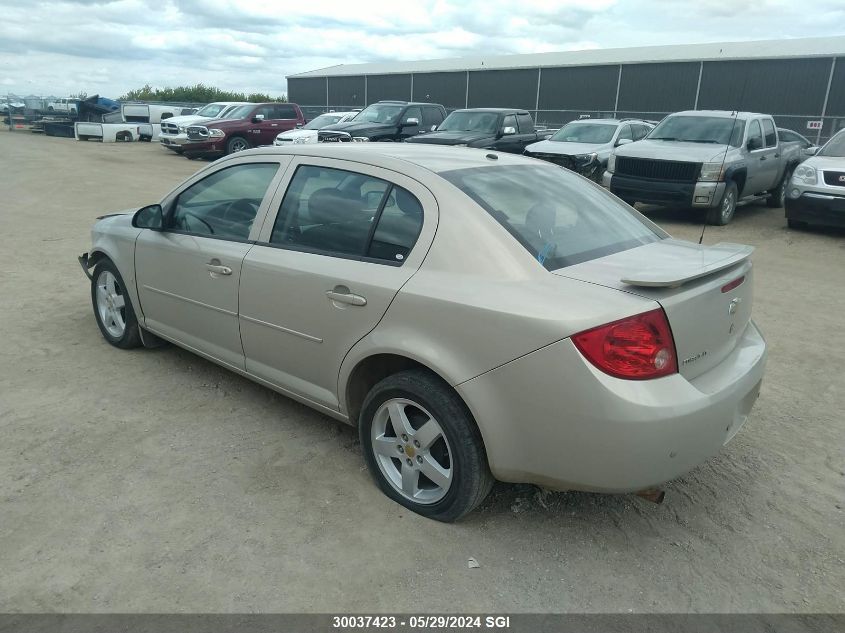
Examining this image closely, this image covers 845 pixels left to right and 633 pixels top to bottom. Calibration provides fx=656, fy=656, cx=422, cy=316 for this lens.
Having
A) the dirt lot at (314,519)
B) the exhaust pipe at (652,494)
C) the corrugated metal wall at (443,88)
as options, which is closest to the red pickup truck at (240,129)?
the corrugated metal wall at (443,88)

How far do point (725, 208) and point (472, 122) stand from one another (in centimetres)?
661

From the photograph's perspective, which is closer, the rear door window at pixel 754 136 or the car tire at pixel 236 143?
the rear door window at pixel 754 136

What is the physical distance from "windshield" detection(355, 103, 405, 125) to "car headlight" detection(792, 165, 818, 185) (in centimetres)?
1029

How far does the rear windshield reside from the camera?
2.94 m

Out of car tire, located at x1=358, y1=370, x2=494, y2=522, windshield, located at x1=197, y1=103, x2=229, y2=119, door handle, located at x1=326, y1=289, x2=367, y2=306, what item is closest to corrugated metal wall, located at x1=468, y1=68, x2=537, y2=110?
windshield, located at x1=197, y1=103, x2=229, y2=119

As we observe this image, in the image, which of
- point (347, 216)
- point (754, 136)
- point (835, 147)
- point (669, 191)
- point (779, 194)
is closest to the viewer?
point (347, 216)

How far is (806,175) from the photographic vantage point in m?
10.3

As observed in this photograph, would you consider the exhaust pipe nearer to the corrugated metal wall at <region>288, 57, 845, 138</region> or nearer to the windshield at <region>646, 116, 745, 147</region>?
the windshield at <region>646, 116, 745, 147</region>

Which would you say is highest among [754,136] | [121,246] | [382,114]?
[382,114]

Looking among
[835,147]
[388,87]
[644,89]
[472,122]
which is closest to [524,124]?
[472,122]

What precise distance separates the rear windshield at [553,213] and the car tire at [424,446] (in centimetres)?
75

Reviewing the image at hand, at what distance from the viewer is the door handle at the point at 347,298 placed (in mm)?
3059

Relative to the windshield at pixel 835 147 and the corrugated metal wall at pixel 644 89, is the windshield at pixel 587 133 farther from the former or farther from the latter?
the corrugated metal wall at pixel 644 89
